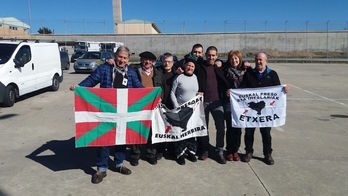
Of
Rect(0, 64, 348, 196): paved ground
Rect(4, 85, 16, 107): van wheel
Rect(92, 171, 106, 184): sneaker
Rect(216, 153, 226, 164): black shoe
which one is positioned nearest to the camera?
Rect(0, 64, 348, 196): paved ground

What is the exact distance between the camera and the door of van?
9938 millimetres

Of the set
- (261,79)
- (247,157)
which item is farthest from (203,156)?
(261,79)

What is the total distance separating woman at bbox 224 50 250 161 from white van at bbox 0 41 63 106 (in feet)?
24.0

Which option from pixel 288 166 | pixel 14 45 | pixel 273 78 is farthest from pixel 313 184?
pixel 14 45

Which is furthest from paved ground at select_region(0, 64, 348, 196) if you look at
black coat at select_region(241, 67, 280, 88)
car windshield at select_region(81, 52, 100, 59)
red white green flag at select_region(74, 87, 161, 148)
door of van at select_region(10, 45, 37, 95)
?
car windshield at select_region(81, 52, 100, 59)

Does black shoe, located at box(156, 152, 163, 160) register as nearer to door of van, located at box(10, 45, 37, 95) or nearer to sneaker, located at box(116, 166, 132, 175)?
sneaker, located at box(116, 166, 132, 175)

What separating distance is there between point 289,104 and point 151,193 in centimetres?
787

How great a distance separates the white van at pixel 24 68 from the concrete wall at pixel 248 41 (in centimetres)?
4259

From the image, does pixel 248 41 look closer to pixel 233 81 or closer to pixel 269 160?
pixel 233 81

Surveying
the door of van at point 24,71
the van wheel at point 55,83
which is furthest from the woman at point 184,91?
the van wheel at point 55,83

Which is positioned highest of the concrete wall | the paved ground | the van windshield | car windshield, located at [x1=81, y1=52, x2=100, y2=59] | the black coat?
the concrete wall

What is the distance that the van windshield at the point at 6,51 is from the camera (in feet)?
31.8

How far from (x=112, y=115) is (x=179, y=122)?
1092 millimetres

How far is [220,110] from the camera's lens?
5.09 m
